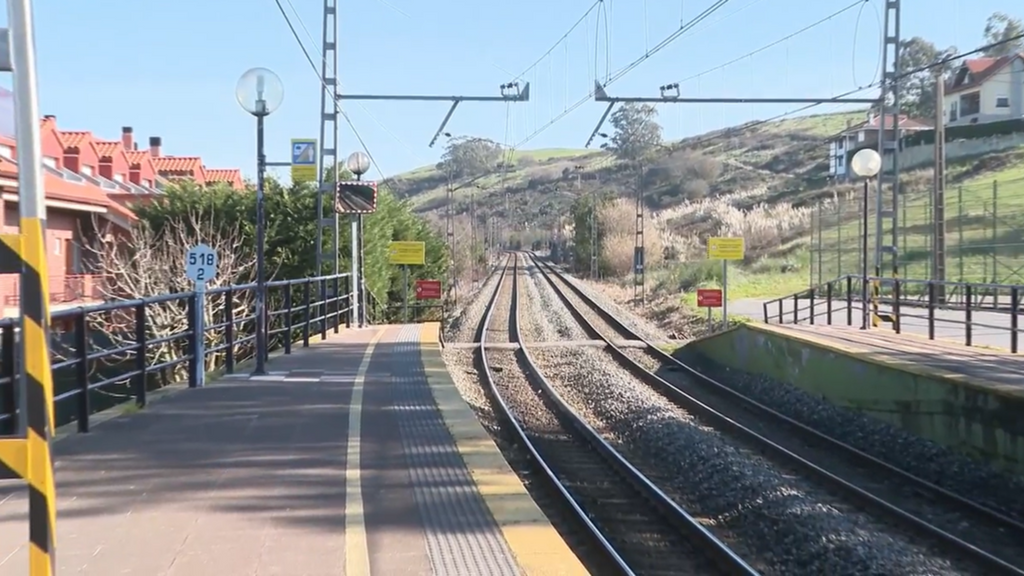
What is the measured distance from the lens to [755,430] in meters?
15.2

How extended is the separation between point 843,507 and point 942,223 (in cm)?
1696

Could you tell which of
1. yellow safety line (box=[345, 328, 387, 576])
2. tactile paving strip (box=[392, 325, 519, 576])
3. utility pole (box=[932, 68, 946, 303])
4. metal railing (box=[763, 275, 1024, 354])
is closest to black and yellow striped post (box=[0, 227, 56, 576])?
yellow safety line (box=[345, 328, 387, 576])

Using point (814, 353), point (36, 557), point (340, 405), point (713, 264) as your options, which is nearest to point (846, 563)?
point (340, 405)

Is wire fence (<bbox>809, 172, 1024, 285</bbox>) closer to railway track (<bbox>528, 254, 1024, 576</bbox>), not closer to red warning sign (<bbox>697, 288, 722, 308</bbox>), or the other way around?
red warning sign (<bbox>697, 288, 722, 308</bbox>)

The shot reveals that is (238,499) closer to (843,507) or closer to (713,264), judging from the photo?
(843,507)

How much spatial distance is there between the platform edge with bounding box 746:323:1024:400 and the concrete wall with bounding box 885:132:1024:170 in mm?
41503

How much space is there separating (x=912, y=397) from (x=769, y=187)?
96.1 meters

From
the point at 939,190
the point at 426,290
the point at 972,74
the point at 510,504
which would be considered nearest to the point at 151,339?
the point at 510,504

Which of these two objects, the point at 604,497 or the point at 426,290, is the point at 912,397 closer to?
the point at 604,497

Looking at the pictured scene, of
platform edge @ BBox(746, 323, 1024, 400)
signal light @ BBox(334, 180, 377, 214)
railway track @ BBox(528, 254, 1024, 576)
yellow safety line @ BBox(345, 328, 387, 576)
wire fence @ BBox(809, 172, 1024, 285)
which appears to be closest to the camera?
yellow safety line @ BBox(345, 328, 387, 576)

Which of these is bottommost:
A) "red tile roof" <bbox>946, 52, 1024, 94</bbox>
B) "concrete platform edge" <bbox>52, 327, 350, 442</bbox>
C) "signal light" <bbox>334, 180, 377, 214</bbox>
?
"concrete platform edge" <bbox>52, 327, 350, 442</bbox>

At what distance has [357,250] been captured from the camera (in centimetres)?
2342

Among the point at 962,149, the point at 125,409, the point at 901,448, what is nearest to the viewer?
the point at 125,409

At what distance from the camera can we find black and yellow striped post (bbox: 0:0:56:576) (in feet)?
12.0
